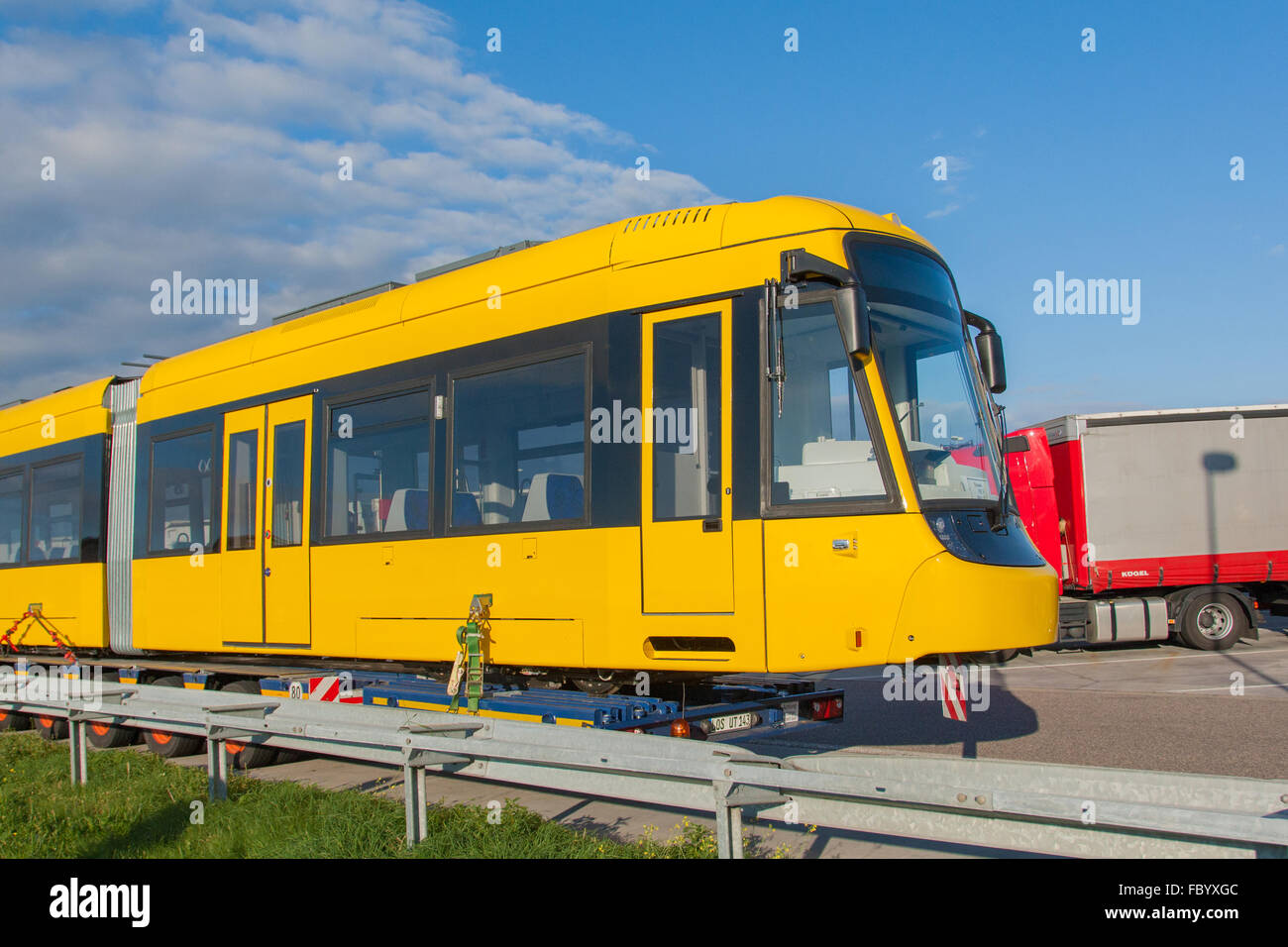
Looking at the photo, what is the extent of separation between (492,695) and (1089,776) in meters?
4.21

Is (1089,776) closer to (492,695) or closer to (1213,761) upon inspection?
(492,695)

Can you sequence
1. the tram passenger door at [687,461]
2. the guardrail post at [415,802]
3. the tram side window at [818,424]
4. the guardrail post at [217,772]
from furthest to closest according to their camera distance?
the guardrail post at [217,772] → the tram passenger door at [687,461] → the tram side window at [818,424] → the guardrail post at [415,802]

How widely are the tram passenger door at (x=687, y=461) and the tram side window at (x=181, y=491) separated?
18.1 ft

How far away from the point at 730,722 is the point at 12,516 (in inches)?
438

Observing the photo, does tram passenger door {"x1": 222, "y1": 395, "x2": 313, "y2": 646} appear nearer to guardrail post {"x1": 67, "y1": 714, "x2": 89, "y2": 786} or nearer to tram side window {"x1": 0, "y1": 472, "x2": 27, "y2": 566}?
guardrail post {"x1": 67, "y1": 714, "x2": 89, "y2": 786}

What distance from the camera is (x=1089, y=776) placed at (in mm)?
4246

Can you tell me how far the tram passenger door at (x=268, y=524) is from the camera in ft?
30.2

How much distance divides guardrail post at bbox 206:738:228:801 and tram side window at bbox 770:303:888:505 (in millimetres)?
4584

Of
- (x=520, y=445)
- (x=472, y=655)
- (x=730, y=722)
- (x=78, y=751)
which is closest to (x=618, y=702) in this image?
(x=730, y=722)

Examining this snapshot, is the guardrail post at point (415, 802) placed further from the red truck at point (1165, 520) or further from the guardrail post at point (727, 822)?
the red truck at point (1165, 520)

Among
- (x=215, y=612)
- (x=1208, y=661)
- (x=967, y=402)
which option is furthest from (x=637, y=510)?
(x=1208, y=661)

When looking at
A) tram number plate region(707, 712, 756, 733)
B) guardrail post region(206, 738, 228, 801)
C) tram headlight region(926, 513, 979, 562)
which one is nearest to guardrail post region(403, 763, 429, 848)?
tram number plate region(707, 712, 756, 733)

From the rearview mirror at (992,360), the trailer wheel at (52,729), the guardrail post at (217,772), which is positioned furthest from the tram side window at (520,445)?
the trailer wheel at (52,729)

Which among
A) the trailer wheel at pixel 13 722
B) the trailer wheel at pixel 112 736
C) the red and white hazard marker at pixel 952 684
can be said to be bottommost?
the trailer wheel at pixel 13 722
